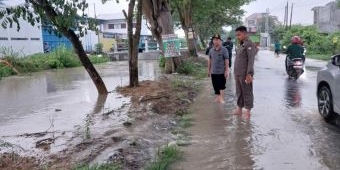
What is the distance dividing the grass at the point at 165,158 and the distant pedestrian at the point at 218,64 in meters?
4.39

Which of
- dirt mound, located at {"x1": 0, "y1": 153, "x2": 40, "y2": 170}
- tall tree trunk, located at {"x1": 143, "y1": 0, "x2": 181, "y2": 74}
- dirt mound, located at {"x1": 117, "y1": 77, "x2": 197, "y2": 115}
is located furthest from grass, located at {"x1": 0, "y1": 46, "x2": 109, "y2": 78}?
dirt mound, located at {"x1": 0, "y1": 153, "x2": 40, "y2": 170}

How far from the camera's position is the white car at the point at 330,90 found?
7.66 m

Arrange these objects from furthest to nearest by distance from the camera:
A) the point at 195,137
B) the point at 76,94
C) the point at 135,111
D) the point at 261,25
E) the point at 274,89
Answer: the point at 261,25 → the point at 76,94 → the point at 274,89 → the point at 135,111 → the point at 195,137

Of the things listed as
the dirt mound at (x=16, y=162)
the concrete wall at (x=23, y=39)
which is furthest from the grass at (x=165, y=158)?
the concrete wall at (x=23, y=39)

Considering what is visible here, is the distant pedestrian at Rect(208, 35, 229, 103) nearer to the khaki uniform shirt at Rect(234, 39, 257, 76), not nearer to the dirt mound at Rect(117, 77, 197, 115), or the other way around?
the dirt mound at Rect(117, 77, 197, 115)

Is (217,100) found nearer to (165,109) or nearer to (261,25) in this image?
(165,109)

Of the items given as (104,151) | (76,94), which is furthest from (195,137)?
(76,94)

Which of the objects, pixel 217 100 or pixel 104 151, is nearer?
pixel 104 151

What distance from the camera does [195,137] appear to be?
727 cm

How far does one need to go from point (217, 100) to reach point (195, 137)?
367 centimetres

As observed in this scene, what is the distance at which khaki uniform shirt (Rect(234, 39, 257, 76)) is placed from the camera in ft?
26.9

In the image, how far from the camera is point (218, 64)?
1049 centimetres

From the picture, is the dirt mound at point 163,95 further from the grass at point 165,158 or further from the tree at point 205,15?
the tree at point 205,15

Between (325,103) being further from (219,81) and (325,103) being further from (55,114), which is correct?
(55,114)
